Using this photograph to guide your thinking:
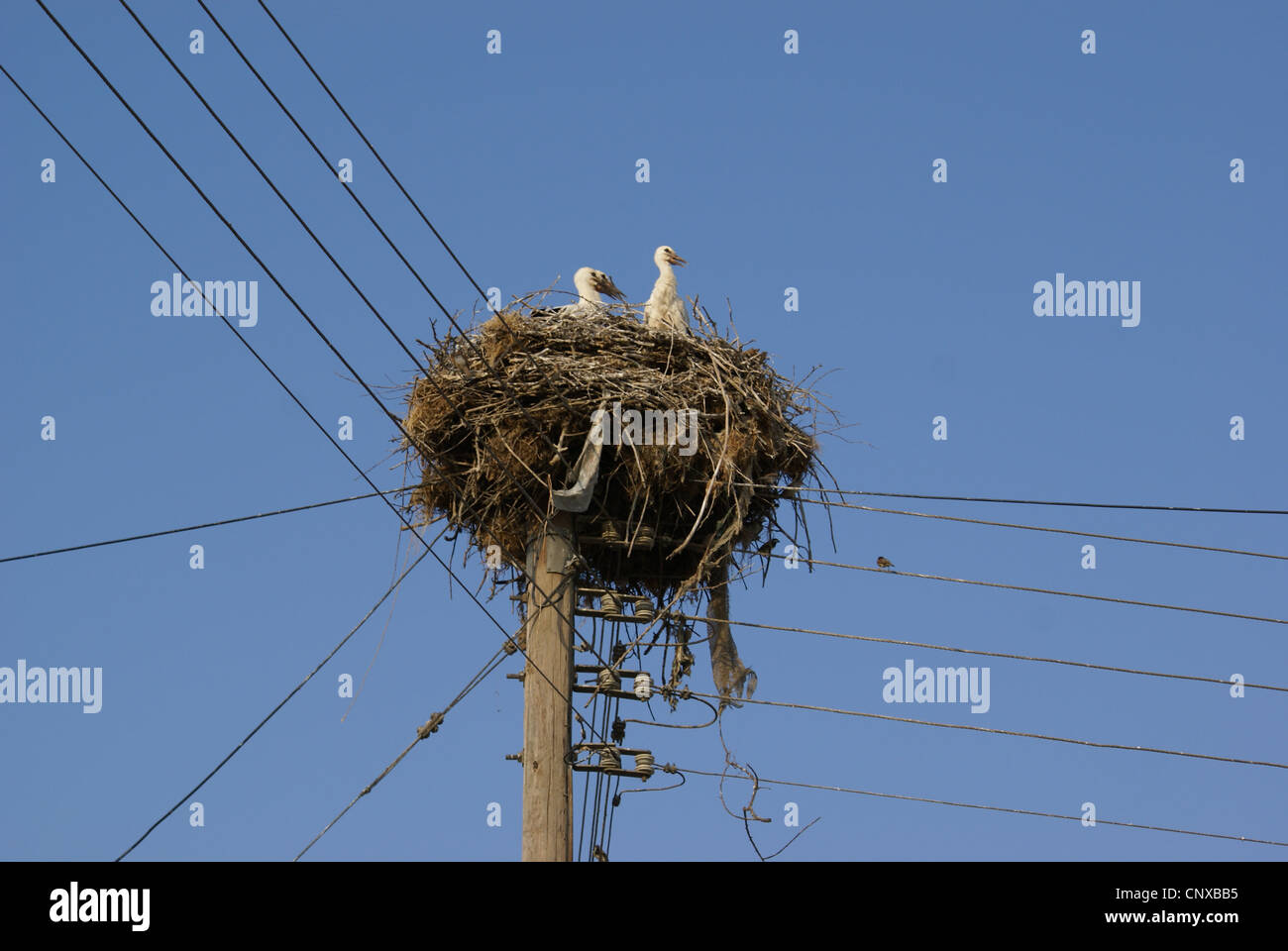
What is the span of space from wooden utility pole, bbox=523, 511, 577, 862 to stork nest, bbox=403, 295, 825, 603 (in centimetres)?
26

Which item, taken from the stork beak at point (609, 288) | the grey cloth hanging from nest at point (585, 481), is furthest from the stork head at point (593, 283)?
the grey cloth hanging from nest at point (585, 481)

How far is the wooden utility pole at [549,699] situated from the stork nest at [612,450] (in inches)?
10.1

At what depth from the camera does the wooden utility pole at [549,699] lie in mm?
9148

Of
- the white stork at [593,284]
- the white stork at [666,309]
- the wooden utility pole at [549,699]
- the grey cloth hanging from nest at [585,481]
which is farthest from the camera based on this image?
the white stork at [593,284]

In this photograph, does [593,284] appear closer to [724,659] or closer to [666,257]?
[666,257]

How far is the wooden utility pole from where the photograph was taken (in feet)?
30.0

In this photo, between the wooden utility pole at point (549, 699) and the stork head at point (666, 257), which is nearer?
the wooden utility pole at point (549, 699)

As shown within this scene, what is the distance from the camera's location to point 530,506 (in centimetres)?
1035

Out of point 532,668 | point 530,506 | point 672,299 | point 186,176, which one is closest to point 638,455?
point 530,506

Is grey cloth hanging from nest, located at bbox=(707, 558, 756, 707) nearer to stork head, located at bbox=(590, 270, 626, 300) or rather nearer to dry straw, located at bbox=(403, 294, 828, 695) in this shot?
dry straw, located at bbox=(403, 294, 828, 695)

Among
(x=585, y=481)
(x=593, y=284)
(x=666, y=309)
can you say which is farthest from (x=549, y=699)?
(x=593, y=284)

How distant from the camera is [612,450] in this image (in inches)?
407

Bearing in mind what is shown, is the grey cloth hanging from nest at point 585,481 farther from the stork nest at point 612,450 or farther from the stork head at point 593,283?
the stork head at point 593,283

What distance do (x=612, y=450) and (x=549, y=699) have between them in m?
1.66
